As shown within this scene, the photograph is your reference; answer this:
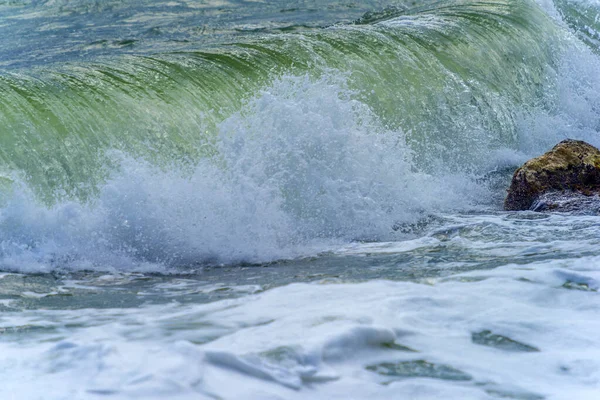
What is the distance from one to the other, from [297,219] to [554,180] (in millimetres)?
1971

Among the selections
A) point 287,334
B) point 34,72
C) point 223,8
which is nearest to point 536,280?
point 287,334

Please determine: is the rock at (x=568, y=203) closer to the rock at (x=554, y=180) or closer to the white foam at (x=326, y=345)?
the rock at (x=554, y=180)

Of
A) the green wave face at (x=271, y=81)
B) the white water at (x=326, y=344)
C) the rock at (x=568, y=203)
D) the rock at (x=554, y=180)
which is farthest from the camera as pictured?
the green wave face at (x=271, y=81)

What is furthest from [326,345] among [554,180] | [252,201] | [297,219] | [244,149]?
[554,180]

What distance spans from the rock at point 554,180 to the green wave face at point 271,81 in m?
1.29

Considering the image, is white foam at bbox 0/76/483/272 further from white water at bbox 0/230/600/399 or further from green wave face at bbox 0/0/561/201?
white water at bbox 0/230/600/399

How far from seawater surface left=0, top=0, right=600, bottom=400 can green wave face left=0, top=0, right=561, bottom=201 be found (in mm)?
25

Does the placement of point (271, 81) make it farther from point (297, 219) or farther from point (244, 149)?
point (297, 219)

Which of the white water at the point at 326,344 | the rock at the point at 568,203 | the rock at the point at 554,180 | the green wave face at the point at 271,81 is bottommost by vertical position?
the white water at the point at 326,344

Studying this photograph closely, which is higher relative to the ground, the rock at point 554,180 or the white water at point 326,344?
the rock at point 554,180

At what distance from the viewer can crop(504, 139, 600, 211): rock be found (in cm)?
570

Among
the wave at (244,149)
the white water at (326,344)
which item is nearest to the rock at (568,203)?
the wave at (244,149)

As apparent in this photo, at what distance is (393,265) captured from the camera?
434 cm

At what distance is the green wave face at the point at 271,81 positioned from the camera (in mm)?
5906
